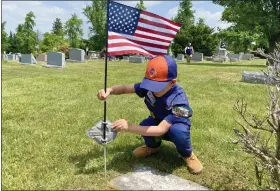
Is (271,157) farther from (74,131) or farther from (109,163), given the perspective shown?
(74,131)

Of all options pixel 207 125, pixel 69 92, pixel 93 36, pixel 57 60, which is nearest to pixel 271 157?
pixel 207 125

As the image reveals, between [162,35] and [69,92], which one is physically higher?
[162,35]

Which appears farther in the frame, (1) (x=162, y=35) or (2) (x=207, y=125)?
(2) (x=207, y=125)

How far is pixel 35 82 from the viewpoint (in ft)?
32.9

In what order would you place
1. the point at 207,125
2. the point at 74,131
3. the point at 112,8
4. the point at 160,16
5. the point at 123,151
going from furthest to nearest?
the point at 207,125 < the point at 74,131 < the point at 123,151 < the point at 160,16 < the point at 112,8

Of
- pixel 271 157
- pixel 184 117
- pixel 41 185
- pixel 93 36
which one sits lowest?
pixel 41 185

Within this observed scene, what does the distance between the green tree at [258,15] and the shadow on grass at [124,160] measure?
24363mm

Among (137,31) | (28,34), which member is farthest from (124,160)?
(28,34)

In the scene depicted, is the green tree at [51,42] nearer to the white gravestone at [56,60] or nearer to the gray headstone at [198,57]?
the gray headstone at [198,57]

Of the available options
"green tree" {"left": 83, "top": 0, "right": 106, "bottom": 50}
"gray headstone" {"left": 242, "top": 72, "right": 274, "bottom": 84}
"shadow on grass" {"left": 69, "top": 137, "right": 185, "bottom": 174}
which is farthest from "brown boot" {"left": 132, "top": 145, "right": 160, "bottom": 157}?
"green tree" {"left": 83, "top": 0, "right": 106, "bottom": 50}

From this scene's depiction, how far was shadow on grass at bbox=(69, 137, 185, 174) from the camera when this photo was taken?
11.5ft

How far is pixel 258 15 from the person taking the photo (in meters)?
26.0

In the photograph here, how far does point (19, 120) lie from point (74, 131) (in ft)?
4.28

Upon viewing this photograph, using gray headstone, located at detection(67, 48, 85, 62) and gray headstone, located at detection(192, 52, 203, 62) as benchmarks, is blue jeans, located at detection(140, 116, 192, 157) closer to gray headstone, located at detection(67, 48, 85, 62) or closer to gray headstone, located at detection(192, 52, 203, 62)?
gray headstone, located at detection(67, 48, 85, 62)
